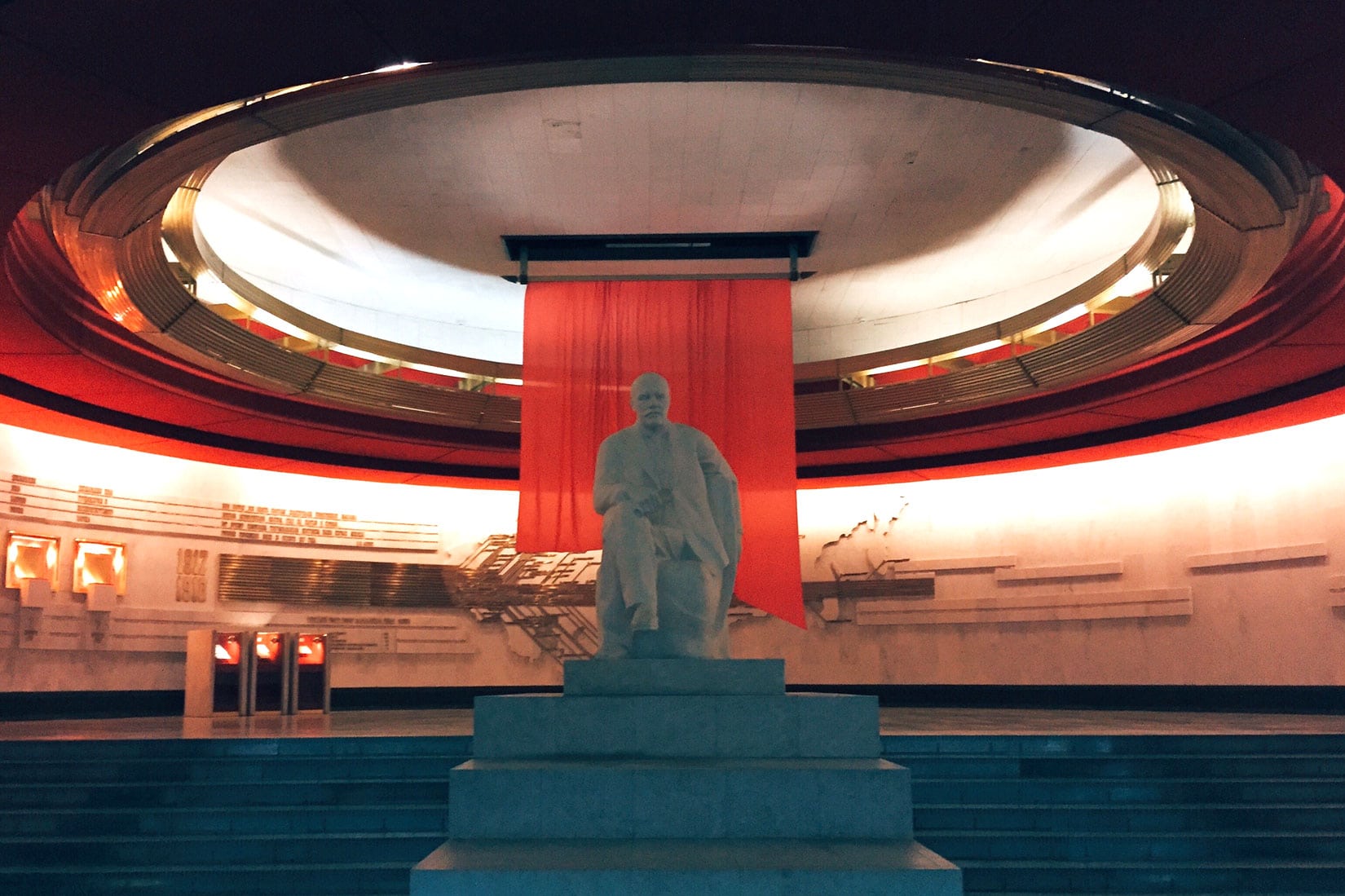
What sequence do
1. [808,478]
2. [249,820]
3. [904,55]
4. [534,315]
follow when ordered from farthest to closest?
[808,478] < [534,315] < [249,820] < [904,55]

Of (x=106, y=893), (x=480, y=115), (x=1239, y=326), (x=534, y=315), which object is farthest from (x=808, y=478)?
(x=106, y=893)

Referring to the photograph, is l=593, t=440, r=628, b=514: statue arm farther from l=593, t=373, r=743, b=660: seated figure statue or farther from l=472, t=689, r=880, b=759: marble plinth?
l=472, t=689, r=880, b=759: marble plinth

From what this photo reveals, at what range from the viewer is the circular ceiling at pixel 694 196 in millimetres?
7922

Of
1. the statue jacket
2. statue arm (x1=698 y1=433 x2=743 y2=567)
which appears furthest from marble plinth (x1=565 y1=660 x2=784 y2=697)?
statue arm (x1=698 y1=433 x2=743 y2=567)

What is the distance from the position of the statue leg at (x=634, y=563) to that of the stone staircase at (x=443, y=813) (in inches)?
70.4

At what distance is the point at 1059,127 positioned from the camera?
8070mm

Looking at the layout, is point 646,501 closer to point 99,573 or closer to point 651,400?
point 651,400

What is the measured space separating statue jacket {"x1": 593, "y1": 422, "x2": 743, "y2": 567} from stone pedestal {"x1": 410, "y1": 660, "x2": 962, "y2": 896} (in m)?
0.79

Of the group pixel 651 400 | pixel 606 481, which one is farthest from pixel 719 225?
pixel 606 481

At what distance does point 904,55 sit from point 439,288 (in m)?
7.61

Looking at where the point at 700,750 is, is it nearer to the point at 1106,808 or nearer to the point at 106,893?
the point at 1106,808

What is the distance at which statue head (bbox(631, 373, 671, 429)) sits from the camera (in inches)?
260

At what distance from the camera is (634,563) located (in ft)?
20.2

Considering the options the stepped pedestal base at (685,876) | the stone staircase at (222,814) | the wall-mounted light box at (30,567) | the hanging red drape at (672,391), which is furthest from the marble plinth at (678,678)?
the wall-mounted light box at (30,567)
